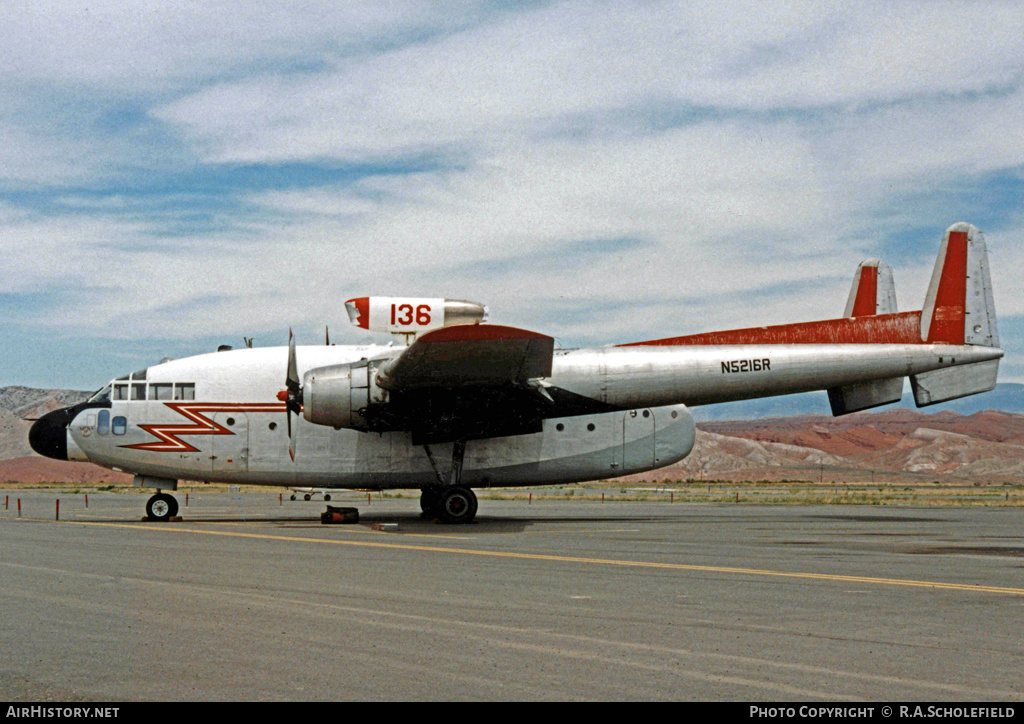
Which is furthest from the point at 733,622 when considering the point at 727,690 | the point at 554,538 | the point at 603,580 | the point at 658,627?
the point at 554,538

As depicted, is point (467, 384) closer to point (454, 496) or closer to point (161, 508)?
point (454, 496)

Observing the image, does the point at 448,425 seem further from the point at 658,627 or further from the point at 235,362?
the point at 658,627

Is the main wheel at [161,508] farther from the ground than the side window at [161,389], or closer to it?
closer to it

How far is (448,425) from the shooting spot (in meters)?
25.1

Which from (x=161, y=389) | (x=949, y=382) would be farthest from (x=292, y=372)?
(x=949, y=382)

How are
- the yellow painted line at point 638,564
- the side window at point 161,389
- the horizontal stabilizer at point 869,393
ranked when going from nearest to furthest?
the yellow painted line at point 638,564 < the side window at point 161,389 < the horizontal stabilizer at point 869,393

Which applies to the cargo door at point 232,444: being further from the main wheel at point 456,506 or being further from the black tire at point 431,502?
the main wheel at point 456,506

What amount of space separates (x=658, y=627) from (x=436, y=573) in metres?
5.22

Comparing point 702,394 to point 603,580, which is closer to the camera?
point 603,580

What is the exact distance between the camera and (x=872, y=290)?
30.8 meters

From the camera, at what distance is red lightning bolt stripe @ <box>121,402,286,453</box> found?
25.8 meters

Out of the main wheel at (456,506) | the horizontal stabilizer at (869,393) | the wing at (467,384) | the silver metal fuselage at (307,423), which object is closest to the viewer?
the wing at (467,384)

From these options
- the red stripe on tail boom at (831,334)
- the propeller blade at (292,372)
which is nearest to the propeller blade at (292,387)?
the propeller blade at (292,372)

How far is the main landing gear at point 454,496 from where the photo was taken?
82.3 ft
